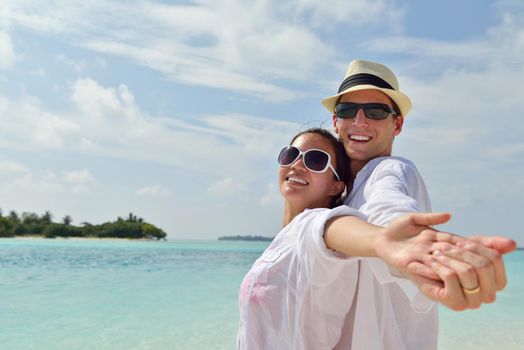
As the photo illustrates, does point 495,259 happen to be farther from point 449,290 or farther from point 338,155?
point 338,155

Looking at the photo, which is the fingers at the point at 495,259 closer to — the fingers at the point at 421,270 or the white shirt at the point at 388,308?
the fingers at the point at 421,270

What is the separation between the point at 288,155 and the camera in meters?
2.50

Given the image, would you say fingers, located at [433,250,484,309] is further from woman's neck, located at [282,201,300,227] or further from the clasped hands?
woman's neck, located at [282,201,300,227]

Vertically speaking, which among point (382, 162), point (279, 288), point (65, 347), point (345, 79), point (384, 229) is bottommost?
point (65, 347)

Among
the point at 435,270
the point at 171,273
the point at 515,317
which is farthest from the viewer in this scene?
the point at 171,273

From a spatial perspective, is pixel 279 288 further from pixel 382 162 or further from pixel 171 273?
pixel 171 273

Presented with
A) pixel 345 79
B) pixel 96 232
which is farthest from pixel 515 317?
pixel 96 232

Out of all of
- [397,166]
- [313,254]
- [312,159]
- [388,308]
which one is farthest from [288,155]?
[313,254]

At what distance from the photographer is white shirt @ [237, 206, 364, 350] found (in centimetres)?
189

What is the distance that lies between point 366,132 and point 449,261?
56.3 inches

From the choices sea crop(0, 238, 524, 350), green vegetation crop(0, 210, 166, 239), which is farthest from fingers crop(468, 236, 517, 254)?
green vegetation crop(0, 210, 166, 239)

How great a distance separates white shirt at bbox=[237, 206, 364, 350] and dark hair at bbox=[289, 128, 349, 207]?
1.76 feet

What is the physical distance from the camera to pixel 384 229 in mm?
1248

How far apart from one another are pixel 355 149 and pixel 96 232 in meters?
78.2
